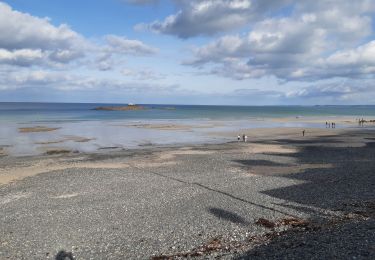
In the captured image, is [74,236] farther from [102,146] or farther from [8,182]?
[102,146]

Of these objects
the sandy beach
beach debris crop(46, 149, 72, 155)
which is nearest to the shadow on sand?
the sandy beach

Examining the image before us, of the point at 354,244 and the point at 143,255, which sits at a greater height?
the point at 354,244

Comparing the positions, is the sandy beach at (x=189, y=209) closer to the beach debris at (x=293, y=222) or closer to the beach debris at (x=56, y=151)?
the beach debris at (x=293, y=222)

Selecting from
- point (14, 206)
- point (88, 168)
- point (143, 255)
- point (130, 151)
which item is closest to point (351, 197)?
point (143, 255)

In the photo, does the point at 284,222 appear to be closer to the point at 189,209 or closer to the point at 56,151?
the point at 189,209

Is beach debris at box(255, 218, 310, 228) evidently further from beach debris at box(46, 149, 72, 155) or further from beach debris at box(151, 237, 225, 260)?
beach debris at box(46, 149, 72, 155)

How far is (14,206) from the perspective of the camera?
1741 centimetres

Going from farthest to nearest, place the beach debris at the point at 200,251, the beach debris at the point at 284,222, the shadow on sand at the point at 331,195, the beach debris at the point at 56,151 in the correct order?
1. the beach debris at the point at 56,151
2. the beach debris at the point at 284,222
3. the beach debris at the point at 200,251
4. the shadow on sand at the point at 331,195

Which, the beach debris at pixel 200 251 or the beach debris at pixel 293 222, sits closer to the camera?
the beach debris at pixel 200 251

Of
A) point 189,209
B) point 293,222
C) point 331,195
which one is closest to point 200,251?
point 293,222

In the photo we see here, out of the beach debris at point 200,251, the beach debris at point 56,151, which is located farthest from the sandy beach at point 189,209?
the beach debris at point 56,151

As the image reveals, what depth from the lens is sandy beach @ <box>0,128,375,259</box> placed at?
11984mm

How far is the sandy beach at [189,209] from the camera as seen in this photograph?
12.0m

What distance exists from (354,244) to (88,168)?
1981 cm
